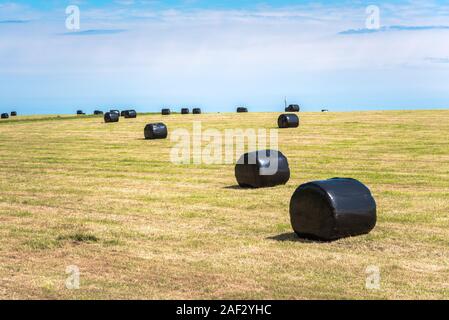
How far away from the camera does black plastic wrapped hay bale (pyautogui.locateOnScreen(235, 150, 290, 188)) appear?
2048cm

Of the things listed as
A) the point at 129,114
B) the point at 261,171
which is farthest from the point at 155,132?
the point at 129,114

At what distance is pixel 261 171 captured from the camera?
20.4 m

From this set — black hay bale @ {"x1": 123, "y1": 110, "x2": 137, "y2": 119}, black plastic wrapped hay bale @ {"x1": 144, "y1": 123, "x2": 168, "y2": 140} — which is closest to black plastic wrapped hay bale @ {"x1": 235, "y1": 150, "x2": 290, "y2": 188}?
black plastic wrapped hay bale @ {"x1": 144, "y1": 123, "x2": 168, "y2": 140}

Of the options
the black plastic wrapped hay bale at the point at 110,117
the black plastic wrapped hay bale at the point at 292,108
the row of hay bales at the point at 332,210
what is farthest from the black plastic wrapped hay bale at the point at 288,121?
the row of hay bales at the point at 332,210

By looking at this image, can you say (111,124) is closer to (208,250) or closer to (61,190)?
(61,190)

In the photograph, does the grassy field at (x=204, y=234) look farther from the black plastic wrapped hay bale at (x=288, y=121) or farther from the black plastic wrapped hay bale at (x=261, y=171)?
the black plastic wrapped hay bale at (x=288, y=121)

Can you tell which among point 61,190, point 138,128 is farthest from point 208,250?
point 138,128

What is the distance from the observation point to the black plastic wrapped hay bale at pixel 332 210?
12305 millimetres

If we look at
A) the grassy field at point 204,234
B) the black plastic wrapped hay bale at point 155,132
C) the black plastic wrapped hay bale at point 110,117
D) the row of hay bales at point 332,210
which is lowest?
the grassy field at point 204,234

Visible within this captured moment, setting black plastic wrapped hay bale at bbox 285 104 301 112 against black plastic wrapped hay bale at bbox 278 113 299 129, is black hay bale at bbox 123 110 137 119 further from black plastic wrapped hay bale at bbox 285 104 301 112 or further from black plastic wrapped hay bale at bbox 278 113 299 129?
black plastic wrapped hay bale at bbox 278 113 299 129
